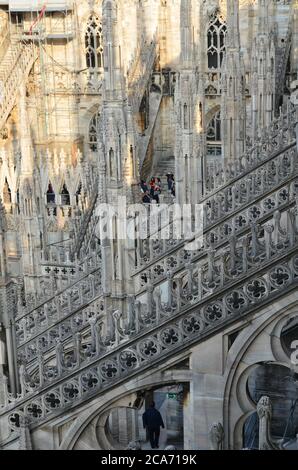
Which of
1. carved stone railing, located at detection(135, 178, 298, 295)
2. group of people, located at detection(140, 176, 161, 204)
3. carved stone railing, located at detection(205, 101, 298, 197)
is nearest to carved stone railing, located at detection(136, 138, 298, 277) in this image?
carved stone railing, located at detection(135, 178, 298, 295)

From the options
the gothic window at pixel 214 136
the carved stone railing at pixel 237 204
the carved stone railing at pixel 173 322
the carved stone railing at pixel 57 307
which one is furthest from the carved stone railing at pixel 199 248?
the gothic window at pixel 214 136

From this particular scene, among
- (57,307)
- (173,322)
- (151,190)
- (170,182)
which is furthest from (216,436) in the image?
(170,182)

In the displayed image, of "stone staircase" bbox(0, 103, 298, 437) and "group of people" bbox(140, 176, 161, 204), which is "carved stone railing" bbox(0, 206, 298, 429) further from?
"group of people" bbox(140, 176, 161, 204)

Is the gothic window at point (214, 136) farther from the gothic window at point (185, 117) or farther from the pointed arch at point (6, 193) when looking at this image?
the gothic window at point (185, 117)

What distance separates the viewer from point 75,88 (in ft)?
89.8

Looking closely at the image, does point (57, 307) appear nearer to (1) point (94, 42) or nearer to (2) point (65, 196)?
(2) point (65, 196)

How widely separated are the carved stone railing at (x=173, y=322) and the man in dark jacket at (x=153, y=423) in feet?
8.36

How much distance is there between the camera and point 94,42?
27281mm

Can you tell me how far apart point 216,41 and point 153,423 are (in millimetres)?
17394

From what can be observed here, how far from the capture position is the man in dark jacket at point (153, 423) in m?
12.2

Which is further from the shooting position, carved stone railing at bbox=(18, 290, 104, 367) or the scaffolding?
the scaffolding

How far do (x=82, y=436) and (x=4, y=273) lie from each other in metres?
2.25

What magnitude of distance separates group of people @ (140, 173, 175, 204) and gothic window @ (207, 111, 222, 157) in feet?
9.55

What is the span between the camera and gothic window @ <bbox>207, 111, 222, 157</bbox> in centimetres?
2716
